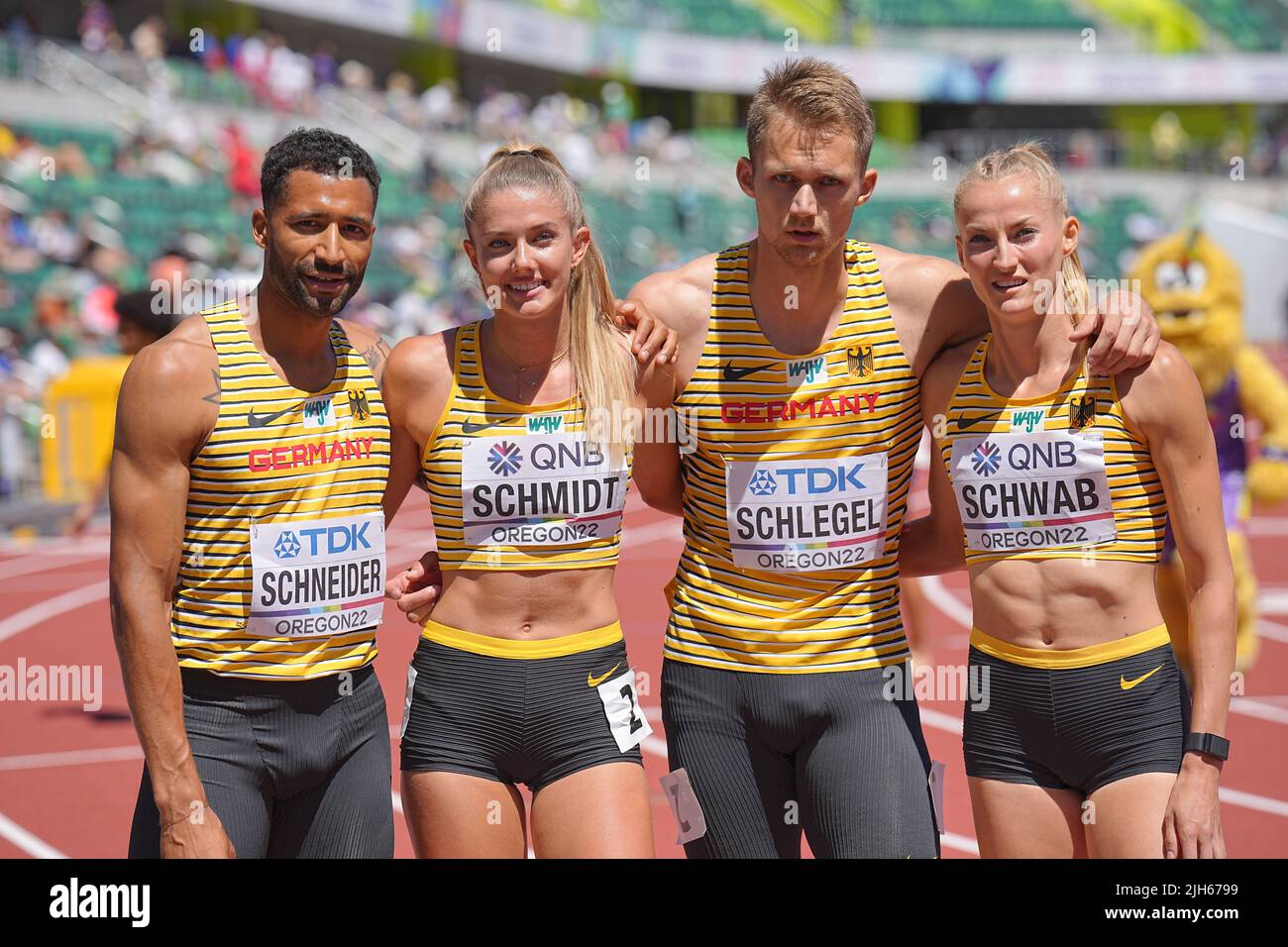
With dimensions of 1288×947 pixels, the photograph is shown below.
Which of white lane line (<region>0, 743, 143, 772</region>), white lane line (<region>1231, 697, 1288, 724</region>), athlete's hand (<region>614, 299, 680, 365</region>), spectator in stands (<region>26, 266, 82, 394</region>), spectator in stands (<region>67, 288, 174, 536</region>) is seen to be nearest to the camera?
athlete's hand (<region>614, 299, 680, 365</region>)

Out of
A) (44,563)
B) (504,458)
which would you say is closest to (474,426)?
(504,458)

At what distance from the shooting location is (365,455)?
334cm

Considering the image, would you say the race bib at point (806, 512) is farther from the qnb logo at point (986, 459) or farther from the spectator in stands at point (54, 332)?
the spectator in stands at point (54, 332)

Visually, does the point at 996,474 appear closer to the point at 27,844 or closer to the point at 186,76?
the point at 27,844

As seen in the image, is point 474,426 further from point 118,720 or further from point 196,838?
point 118,720

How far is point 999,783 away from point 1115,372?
984 millimetres

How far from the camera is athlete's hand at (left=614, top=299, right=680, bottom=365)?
3465 millimetres

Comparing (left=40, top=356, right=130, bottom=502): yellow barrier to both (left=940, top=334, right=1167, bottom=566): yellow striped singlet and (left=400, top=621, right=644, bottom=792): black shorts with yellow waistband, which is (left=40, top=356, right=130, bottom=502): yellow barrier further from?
(left=940, top=334, right=1167, bottom=566): yellow striped singlet

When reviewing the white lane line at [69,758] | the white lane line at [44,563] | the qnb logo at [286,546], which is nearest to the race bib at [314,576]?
the qnb logo at [286,546]

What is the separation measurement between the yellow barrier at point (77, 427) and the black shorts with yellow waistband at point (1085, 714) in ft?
34.5

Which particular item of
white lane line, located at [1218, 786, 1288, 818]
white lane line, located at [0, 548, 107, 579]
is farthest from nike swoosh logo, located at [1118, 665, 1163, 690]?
white lane line, located at [0, 548, 107, 579]
